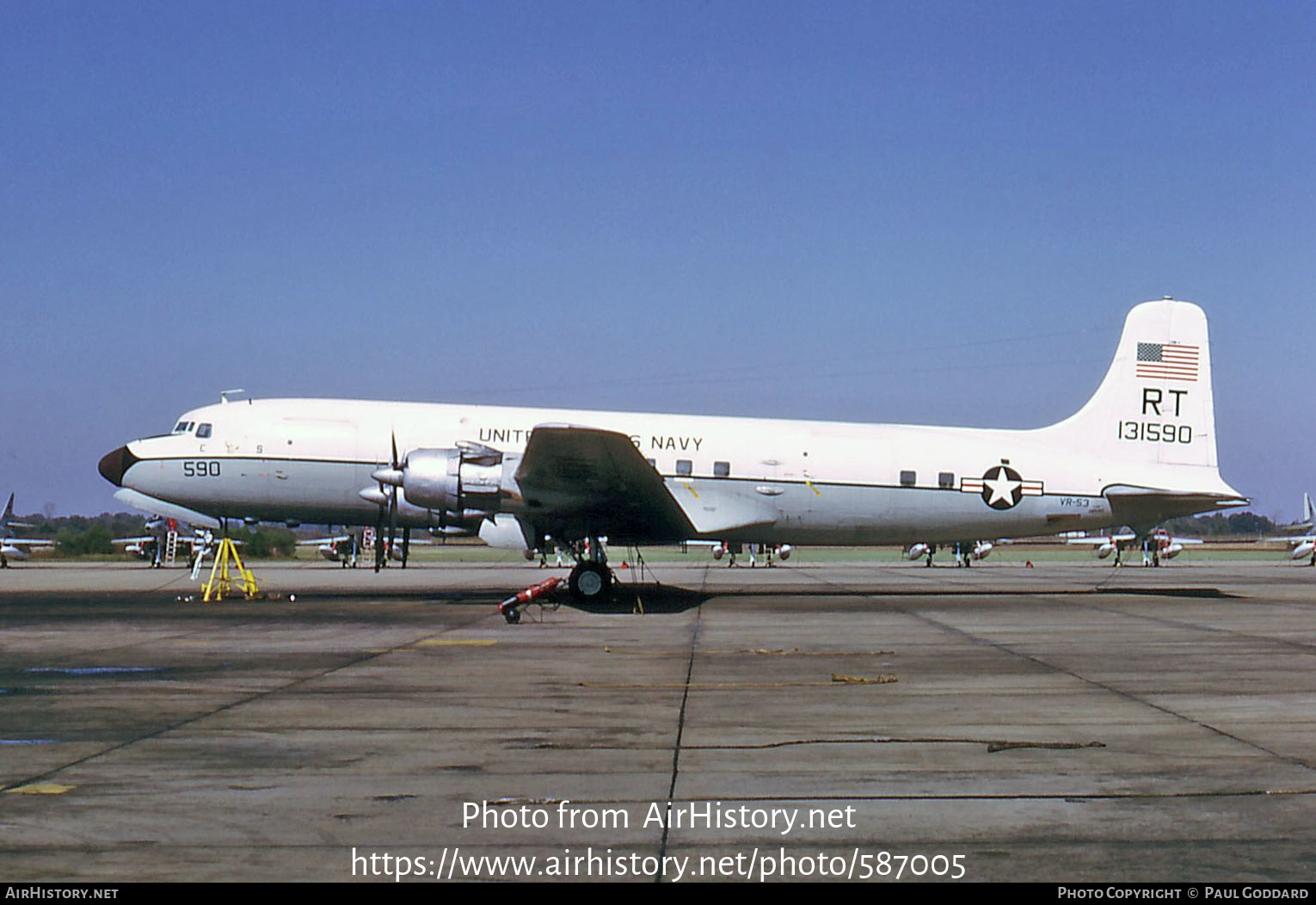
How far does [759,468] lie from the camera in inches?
963

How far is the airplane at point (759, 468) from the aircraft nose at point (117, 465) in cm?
4

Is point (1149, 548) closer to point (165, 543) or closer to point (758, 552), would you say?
point (758, 552)

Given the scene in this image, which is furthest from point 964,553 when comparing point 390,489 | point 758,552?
point 390,489

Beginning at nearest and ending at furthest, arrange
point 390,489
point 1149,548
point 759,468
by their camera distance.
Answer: point 390,489
point 759,468
point 1149,548

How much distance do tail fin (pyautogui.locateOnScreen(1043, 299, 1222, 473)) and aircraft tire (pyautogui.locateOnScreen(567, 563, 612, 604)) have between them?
38.6 ft

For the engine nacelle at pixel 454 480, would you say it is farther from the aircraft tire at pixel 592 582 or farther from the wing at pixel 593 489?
the aircraft tire at pixel 592 582

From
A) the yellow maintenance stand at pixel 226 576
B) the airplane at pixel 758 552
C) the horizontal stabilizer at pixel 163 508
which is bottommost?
the airplane at pixel 758 552

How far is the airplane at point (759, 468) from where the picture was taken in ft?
76.1

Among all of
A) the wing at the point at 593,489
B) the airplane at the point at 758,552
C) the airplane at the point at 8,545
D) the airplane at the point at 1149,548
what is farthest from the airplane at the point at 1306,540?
the airplane at the point at 8,545

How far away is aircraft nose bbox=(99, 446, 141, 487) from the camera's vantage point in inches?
979

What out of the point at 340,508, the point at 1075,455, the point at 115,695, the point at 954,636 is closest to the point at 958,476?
the point at 1075,455

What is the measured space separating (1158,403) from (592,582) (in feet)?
47.8
